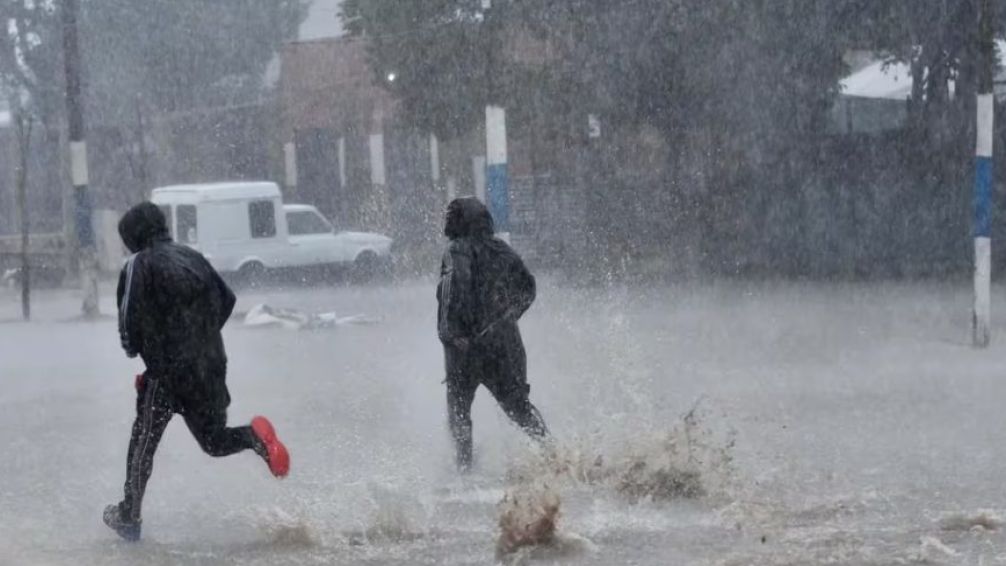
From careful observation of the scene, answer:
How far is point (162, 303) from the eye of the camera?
7.24 meters

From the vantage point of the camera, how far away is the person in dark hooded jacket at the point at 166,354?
7.20m

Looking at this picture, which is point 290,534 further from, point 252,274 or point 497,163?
point 252,274

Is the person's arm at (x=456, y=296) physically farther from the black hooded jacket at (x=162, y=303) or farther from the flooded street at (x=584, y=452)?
the black hooded jacket at (x=162, y=303)

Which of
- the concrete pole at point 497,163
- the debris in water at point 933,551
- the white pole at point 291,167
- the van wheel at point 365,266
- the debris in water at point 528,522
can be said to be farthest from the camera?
the white pole at point 291,167

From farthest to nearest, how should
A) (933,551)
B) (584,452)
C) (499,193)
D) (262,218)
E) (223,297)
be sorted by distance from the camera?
(262,218)
(499,193)
(584,452)
(223,297)
(933,551)

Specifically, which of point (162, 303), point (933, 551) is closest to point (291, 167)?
point (162, 303)

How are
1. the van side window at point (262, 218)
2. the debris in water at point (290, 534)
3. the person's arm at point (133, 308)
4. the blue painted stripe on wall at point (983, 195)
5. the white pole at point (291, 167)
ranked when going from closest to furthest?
1. the debris in water at point (290, 534)
2. the person's arm at point (133, 308)
3. the blue painted stripe on wall at point (983, 195)
4. the van side window at point (262, 218)
5. the white pole at point (291, 167)

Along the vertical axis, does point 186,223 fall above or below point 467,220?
below

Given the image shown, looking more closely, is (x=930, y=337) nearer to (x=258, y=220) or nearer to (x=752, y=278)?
(x=752, y=278)

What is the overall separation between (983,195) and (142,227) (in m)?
9.26

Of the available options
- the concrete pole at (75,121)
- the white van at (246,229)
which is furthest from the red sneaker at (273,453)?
the white van at (246,229)

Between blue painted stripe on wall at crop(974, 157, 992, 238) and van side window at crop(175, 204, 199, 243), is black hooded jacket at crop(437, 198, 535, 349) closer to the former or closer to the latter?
blue painted stripe on wall at crop(974, 157, 992, 238)

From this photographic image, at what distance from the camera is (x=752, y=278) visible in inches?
981

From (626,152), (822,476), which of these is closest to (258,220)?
(626,152)
